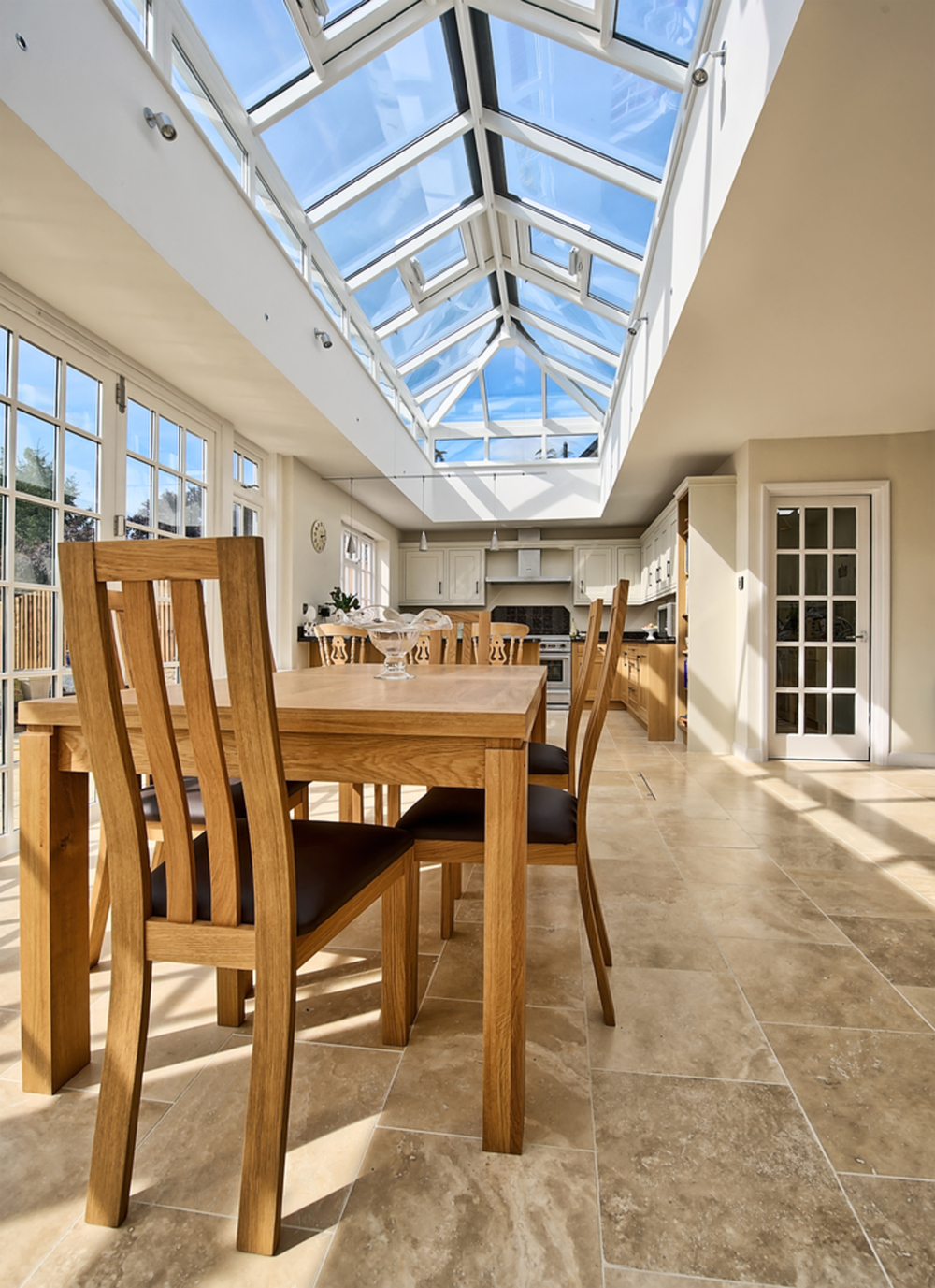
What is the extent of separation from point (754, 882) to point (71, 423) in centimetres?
347

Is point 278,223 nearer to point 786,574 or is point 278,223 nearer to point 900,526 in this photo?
point 786,574

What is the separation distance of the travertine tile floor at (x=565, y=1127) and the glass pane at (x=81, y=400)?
2.16 m

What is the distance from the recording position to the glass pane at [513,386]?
305 inches

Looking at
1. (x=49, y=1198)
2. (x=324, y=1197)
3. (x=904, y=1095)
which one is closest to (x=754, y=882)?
(x=904, y=1095)

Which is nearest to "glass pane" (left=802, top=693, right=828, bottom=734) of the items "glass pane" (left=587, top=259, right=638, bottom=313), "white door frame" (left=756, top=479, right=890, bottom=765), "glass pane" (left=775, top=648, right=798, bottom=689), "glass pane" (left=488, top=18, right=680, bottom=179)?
"glass pane" (left=775, top=648, right=798, bottom=689)

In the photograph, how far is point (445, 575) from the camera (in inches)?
354

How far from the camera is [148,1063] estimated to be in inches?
52.4

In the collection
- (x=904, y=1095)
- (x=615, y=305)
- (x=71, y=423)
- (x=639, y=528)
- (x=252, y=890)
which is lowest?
(x=904, y=1095)

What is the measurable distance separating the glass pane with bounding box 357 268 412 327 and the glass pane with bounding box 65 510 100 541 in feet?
9.41

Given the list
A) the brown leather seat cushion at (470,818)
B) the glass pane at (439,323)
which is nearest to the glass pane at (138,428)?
the brown leather seat cushion at (470,818)

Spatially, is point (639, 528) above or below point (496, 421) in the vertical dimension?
below

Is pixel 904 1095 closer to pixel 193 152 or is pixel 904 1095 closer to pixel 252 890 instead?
pixel 252 890

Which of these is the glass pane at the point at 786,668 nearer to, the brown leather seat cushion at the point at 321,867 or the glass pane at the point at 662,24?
the glass pane at the point at 662,24

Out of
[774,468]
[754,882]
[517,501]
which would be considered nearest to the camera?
[754,882]
